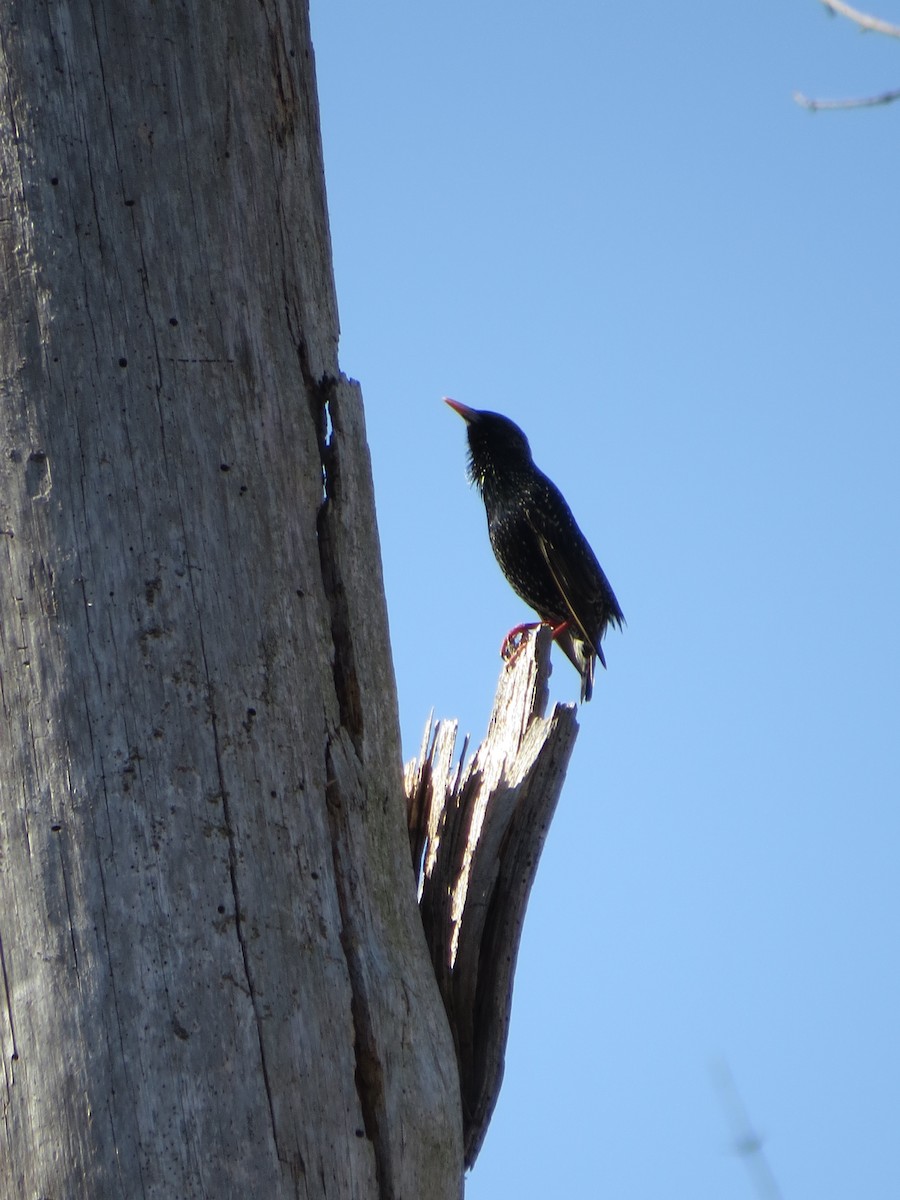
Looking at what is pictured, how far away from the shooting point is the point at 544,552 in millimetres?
6820

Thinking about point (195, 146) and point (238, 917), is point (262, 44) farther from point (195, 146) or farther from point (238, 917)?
point (238, 917)

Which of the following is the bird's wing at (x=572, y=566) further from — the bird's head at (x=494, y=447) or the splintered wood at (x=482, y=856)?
the splintered wood at (x=482, y=856)

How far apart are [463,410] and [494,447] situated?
266 mm

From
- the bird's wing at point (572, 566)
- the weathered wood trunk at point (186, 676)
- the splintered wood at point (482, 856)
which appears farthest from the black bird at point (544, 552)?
the weathered wood trunk at point (186, 676)

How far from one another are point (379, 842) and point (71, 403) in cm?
A: 101

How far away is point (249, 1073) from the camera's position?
2.50 meters

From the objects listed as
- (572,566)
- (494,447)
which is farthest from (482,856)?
(494,447)

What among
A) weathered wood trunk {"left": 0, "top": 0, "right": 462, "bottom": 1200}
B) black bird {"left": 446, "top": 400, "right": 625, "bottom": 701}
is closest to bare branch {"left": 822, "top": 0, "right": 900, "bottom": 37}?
weathered wood trunk {"left": 0, "top": 0, "right": 462, "bottom": 1200}

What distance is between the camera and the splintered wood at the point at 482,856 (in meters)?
3.03

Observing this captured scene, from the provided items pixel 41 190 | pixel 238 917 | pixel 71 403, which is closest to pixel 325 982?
pixel 238 917

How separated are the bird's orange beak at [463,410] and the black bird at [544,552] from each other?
0.12m

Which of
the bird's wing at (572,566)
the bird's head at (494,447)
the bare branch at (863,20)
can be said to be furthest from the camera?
the bird's head at (494,447)

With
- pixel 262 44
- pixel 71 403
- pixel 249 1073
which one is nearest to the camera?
pixel 249 1073

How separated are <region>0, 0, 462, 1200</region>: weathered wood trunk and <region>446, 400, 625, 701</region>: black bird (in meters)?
3.84
